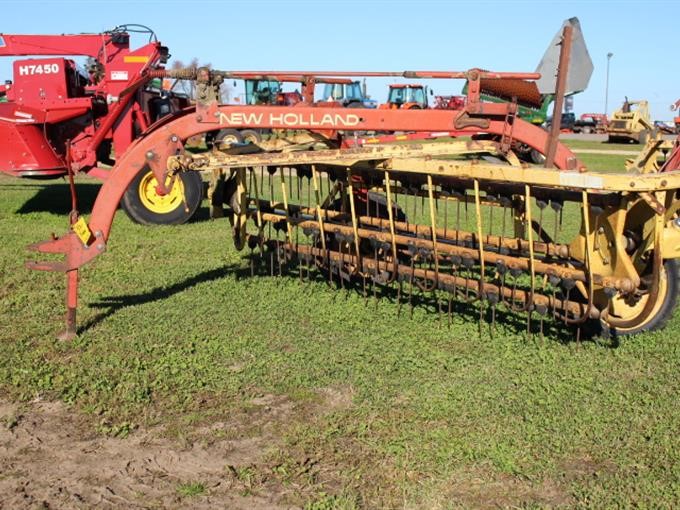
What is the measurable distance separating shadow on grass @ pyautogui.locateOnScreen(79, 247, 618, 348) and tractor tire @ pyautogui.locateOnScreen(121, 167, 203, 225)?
2.56m

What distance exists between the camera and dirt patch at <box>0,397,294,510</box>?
3285mm

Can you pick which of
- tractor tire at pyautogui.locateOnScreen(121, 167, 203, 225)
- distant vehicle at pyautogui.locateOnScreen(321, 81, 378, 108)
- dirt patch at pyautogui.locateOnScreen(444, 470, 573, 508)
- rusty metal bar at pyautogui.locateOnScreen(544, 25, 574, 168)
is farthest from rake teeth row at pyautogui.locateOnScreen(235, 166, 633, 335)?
distant vehicle at pyautogui.locateOnScreen(321, 81, 378, 108)

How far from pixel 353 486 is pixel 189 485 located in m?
0.72

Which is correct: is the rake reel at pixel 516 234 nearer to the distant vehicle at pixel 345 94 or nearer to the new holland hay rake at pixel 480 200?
the new holland hay rake at pixel 480 200

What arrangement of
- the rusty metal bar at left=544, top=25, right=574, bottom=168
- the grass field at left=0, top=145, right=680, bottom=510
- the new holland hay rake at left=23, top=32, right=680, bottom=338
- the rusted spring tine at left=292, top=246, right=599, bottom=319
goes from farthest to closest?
1. the rusted spring tine at left=292, top=246, right=599, bottom=319
2. the new holland hay rake at left=23, top=32, right=680, bottom=338
3. the rusty metal bar at left=544, top=25, right=574, bottom=168
4. the grass field at left=0, top=145, right=680, bottom=510

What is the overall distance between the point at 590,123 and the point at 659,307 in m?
45.2

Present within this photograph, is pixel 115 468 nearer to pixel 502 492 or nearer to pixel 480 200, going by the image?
pixel 502 492

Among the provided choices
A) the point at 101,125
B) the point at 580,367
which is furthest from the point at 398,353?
the point at 101,125

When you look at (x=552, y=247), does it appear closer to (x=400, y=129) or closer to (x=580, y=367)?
(x=580, y=367)

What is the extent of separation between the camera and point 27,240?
8.59m

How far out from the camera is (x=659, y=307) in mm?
5156

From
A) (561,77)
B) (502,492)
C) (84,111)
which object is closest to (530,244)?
(561,77)

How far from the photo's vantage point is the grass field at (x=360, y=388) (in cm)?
340

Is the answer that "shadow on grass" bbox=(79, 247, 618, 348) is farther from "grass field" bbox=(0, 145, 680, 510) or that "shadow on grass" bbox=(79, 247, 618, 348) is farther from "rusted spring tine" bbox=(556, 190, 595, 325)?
"rusted spring tine" bbox=(556, 190, 595, 325)
